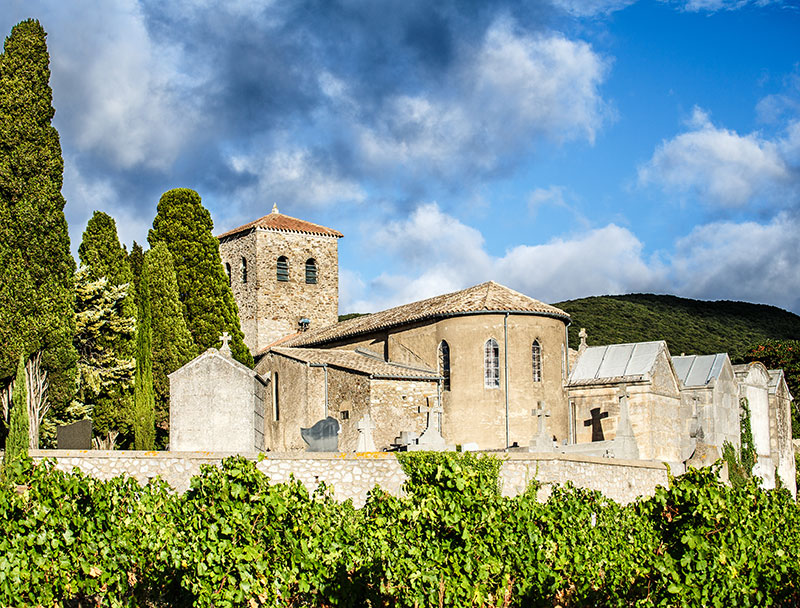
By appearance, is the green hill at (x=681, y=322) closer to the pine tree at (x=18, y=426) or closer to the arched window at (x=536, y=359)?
the arched window at (x=536, y=359)

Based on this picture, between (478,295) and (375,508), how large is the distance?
1965cm

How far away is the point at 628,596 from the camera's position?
36.0 ft

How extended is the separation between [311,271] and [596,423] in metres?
19.1

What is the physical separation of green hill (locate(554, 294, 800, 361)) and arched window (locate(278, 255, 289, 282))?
24.3 meters

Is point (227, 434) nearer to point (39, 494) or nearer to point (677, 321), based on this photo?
point (39, 494)

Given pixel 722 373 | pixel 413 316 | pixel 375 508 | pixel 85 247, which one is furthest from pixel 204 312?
pixel 375 508

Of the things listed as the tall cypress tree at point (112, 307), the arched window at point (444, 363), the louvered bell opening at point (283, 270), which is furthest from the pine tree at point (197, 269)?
the louvered bell opening at point (283, 270)

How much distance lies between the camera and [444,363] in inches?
1236

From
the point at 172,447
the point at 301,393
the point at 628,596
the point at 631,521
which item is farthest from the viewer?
the point at 301,393

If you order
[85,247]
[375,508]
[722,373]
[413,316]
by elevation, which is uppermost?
[85,247]

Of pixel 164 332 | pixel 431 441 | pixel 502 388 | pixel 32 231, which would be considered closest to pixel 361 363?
pixel 502 388

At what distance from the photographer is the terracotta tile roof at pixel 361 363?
1136 inches

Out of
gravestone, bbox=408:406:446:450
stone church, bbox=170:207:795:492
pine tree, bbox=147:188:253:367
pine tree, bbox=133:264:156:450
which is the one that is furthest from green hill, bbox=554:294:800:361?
gravestone, bbox=408:406:446:450

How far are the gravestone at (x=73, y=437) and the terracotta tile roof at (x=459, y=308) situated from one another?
12940 millimetres
